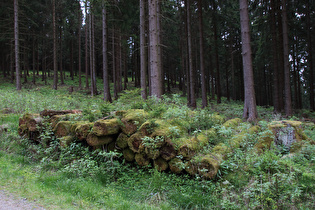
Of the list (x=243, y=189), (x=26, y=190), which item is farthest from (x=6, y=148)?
(x=243, y=189)

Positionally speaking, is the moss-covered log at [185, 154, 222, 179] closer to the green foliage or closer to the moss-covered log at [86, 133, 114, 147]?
the green foliage

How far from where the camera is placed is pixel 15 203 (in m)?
3.48

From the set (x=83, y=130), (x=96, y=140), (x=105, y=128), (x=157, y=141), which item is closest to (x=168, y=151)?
(x=157, y=141)

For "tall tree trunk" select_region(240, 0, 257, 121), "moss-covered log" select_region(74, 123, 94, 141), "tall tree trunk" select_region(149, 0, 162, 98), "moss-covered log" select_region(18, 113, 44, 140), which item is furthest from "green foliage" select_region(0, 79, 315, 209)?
"tall tree trunk" select_region(240, 0, 257, 121)

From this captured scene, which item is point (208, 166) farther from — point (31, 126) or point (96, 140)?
point (31, 126)

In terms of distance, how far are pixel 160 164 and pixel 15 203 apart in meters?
2.85

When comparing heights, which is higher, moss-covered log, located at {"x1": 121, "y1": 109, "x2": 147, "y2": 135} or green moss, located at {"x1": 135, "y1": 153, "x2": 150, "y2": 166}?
moss-covered log, located at {"x1": 121, "y1": 109, "x2": 147, "y2": 135}

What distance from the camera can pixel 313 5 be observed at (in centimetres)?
1809

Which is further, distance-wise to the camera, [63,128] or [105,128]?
[63,128]

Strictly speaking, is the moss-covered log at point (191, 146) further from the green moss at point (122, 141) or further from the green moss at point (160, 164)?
the green moss at point (122, 141)

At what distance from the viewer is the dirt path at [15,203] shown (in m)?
3.34

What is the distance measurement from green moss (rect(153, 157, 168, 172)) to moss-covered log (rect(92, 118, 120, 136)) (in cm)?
151

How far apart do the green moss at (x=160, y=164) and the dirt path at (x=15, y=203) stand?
2.34 metres

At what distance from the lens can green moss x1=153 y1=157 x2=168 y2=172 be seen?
452cm
